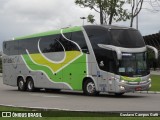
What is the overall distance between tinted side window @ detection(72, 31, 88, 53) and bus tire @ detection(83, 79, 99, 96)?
5.81ft

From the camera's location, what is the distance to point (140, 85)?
23.3m

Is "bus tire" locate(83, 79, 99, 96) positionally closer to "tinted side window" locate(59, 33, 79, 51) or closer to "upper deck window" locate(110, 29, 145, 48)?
"tinted side window" locate(59, 33, 79, 51)

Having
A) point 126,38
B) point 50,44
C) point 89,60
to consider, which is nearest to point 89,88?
point 89,60

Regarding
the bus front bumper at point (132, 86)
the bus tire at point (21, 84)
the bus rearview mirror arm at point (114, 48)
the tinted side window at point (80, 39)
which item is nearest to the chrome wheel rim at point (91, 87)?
the tinted side window at point (80, 39)

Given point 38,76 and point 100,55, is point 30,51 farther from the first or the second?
point 100,55

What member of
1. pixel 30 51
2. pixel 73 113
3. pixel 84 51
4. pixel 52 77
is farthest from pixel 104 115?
pixel 30 51

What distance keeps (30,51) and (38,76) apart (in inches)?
73.8

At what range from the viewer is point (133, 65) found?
76.6 ft

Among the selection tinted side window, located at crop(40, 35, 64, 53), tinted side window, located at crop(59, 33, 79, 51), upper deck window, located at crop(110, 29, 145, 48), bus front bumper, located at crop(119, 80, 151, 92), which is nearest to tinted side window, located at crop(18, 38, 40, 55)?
tinted side window, located at crop(40, 35, 64, 53)

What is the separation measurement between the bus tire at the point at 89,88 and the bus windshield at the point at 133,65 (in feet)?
6.95

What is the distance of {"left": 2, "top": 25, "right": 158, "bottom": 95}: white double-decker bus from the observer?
23.1 m

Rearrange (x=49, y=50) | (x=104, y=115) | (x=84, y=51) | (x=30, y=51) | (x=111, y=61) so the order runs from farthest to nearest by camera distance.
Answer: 1. (x=30, y=51)
2. (x=49, y=50)
3. (x=84, y=51)
4. (x=111, y=61)
5. (x=104, y=115)

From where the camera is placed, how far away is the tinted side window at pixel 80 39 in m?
24.5

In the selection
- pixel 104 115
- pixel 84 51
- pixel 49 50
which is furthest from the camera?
pixel 49 50
